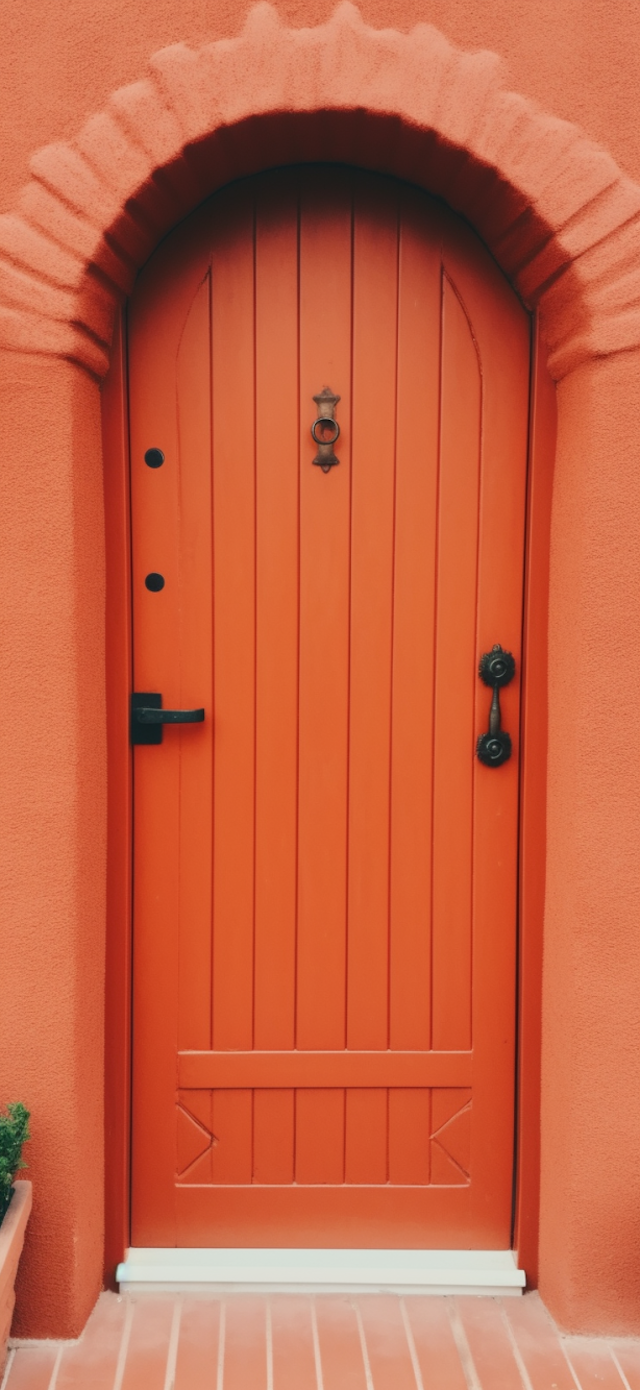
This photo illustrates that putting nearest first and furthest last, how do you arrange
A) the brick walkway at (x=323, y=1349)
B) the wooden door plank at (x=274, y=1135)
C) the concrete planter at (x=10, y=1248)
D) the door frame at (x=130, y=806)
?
1. the concrete planter at (x=10, y=1248)
2. the brick walkway at (x=323, y=1349)
3. the door frame at (x=130, y=806)
4. the wooden door plank at (x=274, y=1135)

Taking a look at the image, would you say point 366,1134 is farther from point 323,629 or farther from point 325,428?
point 325,428

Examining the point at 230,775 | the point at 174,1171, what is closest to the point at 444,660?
the point at 230,775

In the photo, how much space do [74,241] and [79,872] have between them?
1414 millimetres

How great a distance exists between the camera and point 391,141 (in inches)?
90.3

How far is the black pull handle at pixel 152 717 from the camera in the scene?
2.52m

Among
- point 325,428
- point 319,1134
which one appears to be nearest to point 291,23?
point 325,428

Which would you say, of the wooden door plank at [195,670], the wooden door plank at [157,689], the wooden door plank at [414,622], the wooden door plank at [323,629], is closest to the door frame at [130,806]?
the wooden door plank at [157,689]

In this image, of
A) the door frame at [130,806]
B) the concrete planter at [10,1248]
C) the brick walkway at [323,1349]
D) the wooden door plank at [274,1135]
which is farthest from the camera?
the wooden door plank at [274,1135]

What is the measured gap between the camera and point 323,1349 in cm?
233

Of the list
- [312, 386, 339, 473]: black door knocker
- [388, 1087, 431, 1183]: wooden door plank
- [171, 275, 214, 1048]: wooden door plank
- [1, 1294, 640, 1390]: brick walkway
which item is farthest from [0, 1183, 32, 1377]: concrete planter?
[312, 386, 339, 473]: black door knocker

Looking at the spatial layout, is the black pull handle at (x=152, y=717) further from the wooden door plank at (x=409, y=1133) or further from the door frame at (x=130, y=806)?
the wooden door plank at (x=409, y=1133)

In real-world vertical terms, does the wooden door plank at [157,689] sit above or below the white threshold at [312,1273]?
above

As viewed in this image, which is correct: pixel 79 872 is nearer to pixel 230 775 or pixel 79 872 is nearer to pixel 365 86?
pixel 230 775

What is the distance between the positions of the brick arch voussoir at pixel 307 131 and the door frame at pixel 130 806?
25cm
